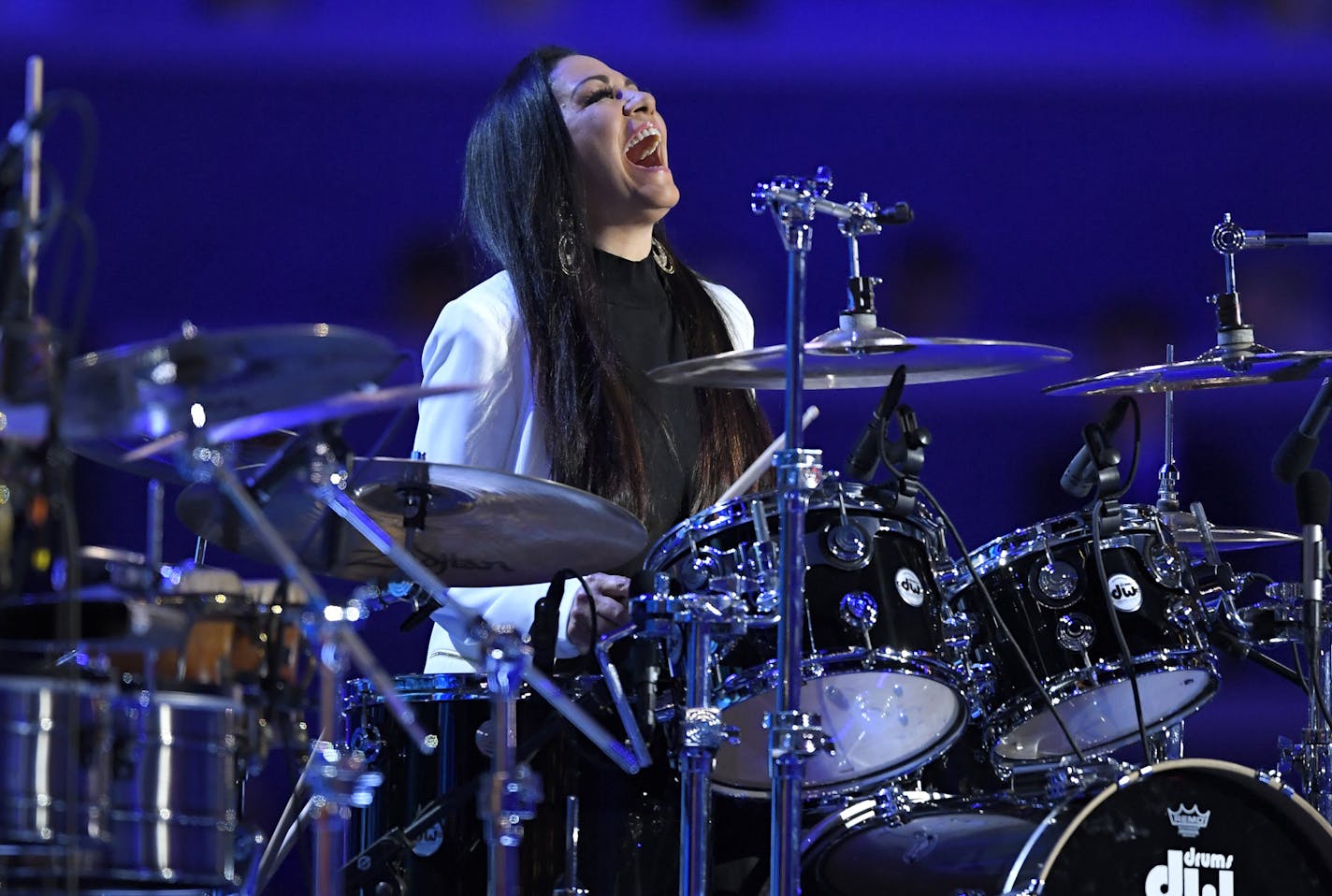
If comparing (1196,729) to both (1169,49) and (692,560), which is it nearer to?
(1169,49)

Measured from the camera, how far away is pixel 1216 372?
2965 millimetres

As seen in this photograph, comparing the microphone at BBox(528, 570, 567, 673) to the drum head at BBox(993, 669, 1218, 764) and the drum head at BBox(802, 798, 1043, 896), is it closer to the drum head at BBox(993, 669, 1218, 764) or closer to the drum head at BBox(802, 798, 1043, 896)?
the drum head at BBox(802, 798, 1043, 896)

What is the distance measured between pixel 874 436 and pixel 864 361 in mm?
219

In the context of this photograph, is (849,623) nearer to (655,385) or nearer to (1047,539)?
(1047,539)

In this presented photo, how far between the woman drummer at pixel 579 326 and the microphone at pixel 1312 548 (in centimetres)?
95

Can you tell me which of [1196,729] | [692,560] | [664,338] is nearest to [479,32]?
[664,338]

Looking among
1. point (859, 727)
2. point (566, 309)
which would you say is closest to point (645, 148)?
point (566, 309)

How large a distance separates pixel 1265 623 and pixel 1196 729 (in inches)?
62.4

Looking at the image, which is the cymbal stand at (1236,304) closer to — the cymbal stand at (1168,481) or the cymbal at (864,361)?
the cymbal stand at (1168,481)

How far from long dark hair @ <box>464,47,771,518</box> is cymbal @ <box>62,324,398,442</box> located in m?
1.25

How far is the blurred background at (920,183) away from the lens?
3865 mm

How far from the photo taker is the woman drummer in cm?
306

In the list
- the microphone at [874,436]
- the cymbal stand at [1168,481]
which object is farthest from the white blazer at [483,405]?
the cymbal stand at [1168,481]

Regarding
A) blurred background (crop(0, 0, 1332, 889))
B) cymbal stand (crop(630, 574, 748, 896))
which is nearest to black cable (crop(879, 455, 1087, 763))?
cymbal stand (crop(630, 574, 748, 896))
